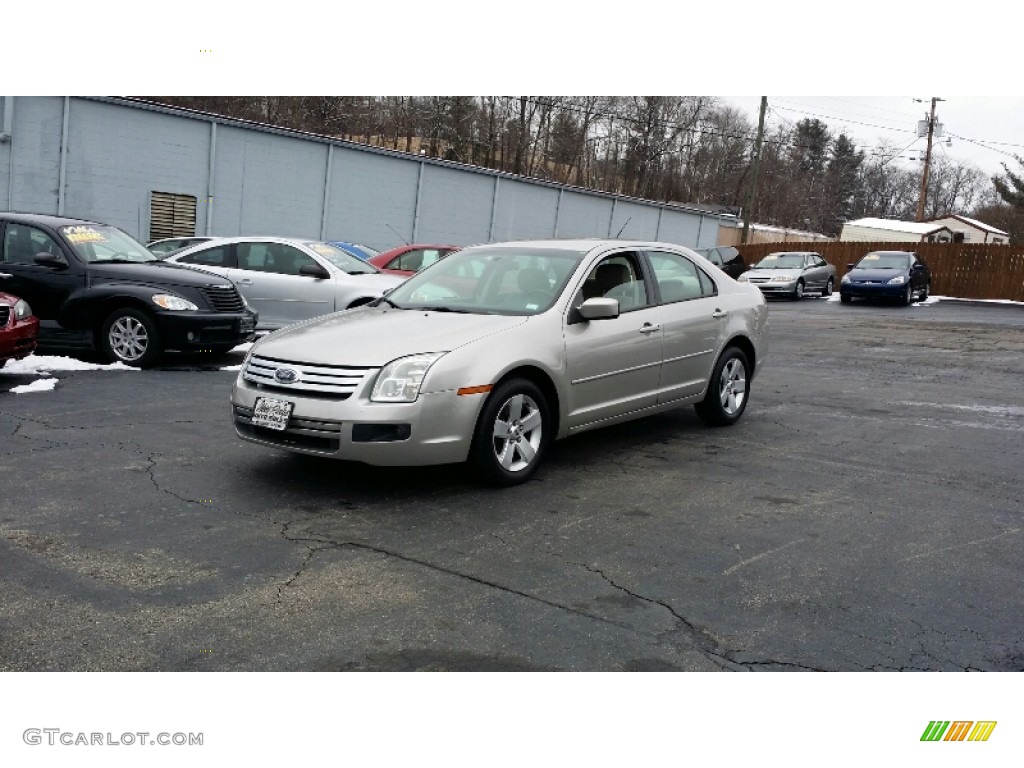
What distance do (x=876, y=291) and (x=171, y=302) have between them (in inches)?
892

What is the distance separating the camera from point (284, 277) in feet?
42.5

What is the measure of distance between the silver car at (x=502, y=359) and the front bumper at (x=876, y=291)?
2163 centimetres

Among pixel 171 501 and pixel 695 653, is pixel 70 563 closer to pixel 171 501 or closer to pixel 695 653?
pixel 171 501

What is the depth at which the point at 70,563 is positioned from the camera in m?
4.48

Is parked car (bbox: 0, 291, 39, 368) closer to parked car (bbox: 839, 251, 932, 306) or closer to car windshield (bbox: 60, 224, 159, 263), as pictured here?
car windshield (bbox: 60, 224, 159, 263)

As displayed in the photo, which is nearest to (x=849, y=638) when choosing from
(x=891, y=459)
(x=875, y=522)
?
(x=875, y=522)

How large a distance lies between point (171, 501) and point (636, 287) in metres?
3.66

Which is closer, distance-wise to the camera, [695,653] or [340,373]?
[695,653]

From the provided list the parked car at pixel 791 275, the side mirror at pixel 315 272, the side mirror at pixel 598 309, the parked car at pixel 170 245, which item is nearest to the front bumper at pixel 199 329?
the side mirror at pixel 315 272

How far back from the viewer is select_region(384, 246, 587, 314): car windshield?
6.64 meters

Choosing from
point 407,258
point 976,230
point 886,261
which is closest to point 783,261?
point 886,261

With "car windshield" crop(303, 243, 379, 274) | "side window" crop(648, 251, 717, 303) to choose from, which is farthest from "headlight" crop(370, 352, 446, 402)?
"car windshield" crop(303, 243, 379, 274)

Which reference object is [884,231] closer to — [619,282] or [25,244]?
[25,244]

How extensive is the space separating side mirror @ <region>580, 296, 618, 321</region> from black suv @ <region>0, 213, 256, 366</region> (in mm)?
5674
